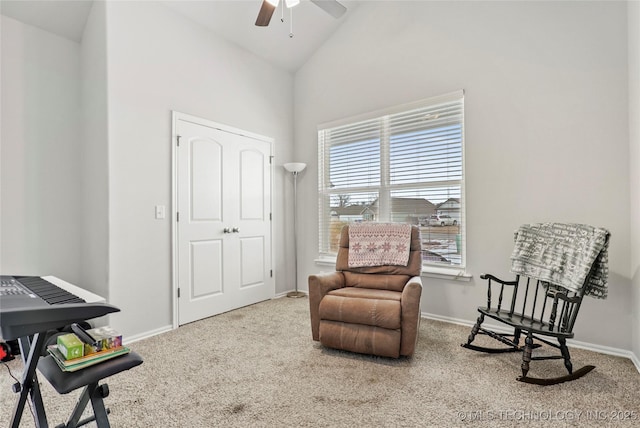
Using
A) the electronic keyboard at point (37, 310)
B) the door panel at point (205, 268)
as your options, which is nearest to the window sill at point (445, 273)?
the door panel at point (205, 268)

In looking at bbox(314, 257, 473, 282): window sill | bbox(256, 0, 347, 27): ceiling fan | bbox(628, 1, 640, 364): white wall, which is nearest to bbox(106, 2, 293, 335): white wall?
bbox(256, 0, 347, 27): ceiling fan

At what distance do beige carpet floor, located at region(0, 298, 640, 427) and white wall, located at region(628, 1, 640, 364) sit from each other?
1.21 ft

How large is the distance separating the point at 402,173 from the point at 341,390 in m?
2.33

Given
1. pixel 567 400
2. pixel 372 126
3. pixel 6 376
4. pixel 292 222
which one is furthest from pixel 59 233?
pixel 567 400

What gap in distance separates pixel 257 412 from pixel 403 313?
1121mm

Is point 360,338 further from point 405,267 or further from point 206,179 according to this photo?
point 206,179

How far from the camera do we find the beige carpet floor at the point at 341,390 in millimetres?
1654

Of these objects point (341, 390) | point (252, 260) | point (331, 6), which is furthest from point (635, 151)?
point (252, 260)

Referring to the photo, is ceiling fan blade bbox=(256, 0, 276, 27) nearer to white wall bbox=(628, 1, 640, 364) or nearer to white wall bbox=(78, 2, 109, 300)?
white wall bbox=(78, 2, 109, 300)

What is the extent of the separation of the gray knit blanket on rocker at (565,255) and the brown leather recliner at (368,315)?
84 cm

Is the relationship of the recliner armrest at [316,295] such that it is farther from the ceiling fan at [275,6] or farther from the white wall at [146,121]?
the ceiling fan at [275,6]

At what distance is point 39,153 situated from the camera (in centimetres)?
Answer: 281

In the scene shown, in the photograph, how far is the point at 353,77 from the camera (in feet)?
12.5

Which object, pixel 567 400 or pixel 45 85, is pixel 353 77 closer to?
pixel 45 85
